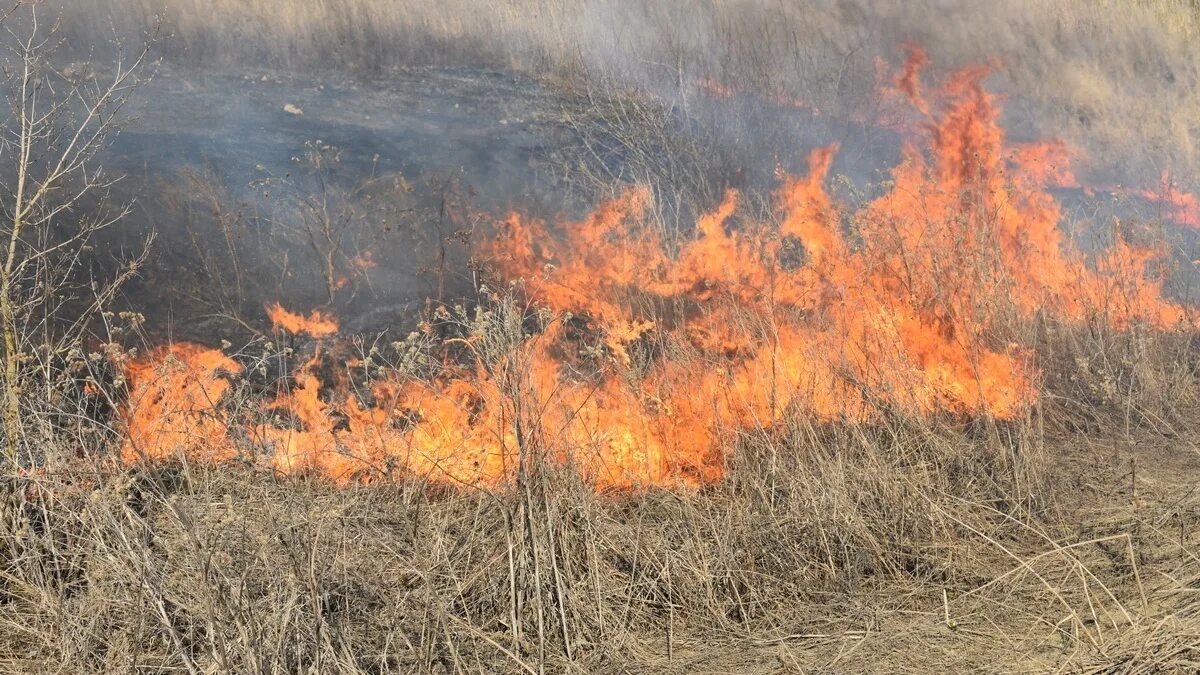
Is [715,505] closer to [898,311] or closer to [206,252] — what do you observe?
[898,311]

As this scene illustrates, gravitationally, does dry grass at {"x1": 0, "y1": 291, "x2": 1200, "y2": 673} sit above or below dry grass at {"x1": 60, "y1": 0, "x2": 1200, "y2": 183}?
below

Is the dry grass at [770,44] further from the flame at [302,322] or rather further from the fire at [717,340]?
the flame at [302,322]

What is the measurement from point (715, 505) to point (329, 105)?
302 inches

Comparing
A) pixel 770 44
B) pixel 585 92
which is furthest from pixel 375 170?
pixel 770 44

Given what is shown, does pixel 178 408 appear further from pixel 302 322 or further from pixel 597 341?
pixel 302 322

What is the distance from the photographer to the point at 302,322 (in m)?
8.30

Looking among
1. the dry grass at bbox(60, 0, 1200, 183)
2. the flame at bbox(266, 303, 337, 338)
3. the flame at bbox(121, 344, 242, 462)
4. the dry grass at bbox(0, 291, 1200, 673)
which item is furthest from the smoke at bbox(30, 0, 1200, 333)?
the dry grass at bbox(0, 291, 1200, 673)

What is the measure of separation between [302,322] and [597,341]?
2945 millimetres

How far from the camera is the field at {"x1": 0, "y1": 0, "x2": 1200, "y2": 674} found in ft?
13.5

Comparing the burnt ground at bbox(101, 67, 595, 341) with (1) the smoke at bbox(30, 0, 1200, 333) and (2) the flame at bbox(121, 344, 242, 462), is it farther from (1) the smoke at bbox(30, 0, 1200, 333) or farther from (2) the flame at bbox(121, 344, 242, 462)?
(2) the flame at bbox(121, 344, 242, 462)

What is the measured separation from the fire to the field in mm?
57

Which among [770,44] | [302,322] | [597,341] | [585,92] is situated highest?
[770,44]

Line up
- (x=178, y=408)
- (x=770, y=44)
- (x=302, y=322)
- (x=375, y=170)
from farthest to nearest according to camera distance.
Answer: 1. (x=770, y=44)
2. (x=375, y=170)
3. (x=302, y=322)
4. (x=178, y=408)

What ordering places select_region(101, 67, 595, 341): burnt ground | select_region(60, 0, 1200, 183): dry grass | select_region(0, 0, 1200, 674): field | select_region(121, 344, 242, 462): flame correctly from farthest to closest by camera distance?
1. select_region(60, 0, 1200, 183): dry grass
2. select_region(101, 67, 595, 341): burnt ground
3. select_region(121, 344, 242, 462): flame
4. select_region(0, 0, 1200, 674): field
